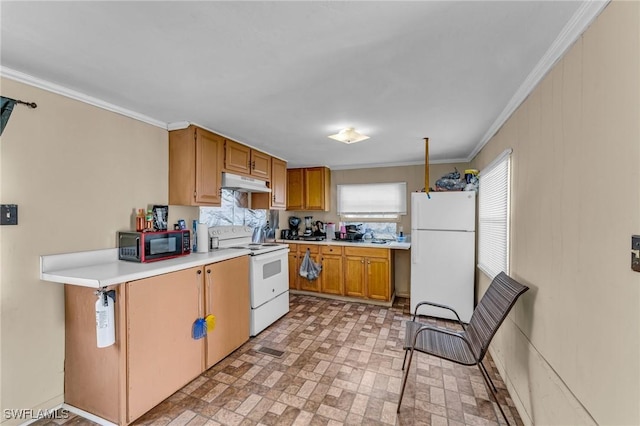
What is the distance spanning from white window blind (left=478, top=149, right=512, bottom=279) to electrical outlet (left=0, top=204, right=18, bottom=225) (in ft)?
11.3

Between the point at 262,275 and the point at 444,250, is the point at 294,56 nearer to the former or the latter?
the point at 262,275

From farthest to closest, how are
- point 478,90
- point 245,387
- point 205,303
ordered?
point 205,303, point 245,387, point 478,90

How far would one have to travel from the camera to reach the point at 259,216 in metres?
4.10

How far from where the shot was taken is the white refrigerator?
3193 millimetres

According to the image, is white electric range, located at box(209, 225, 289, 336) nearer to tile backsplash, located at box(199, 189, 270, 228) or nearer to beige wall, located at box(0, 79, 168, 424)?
tile backsplash, located at box(199, 189, 270, 228)

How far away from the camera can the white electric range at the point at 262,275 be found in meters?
2.88

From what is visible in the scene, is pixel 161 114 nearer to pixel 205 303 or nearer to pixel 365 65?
pixel 205 303

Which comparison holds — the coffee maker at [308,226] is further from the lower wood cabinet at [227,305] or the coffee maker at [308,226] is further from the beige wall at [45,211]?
the beige wall at [45,211]

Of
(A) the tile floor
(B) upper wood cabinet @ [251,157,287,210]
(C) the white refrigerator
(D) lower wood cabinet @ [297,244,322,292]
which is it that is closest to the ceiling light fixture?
(C) the white refrigerator

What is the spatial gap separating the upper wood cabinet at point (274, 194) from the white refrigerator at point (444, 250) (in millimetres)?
1933

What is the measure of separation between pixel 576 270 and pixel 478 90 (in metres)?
1.28

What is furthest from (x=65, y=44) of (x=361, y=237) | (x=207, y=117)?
(x=361, y=237)

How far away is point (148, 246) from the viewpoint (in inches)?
82.6

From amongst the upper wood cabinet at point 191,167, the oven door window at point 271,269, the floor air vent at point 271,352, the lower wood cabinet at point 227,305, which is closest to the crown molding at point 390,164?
the oven door window at point 271,269
